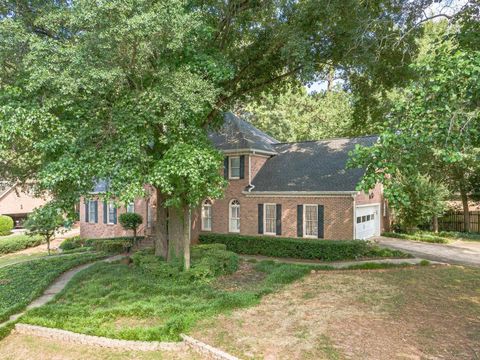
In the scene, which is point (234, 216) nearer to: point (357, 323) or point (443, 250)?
point (443, 250)

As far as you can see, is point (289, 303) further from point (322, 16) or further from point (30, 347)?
point (322, 16)

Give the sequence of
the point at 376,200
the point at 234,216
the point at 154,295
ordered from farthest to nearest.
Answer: the point at 376,200 → the point at 234,216 → the point at 154,295

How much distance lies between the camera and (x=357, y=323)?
8203 mm

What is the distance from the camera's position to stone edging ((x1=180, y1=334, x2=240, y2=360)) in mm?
6678

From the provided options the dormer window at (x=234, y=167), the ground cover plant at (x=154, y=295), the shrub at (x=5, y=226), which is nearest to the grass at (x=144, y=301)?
the ground cover plant at (x=154, y=295)

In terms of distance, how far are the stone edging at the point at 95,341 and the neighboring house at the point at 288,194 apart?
337 inches

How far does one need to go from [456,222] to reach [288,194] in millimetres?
14315

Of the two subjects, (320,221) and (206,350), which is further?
(320,221)

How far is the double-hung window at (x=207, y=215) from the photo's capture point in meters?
21.6

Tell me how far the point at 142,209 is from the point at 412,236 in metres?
17.2

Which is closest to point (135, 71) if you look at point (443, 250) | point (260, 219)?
point (260, 219)

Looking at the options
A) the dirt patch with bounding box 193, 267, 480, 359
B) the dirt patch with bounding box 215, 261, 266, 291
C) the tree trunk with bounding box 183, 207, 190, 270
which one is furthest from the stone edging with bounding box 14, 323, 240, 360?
the tree trunk with bounding box 183, 207, 190, 270

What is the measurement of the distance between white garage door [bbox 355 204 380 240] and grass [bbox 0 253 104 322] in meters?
13.1

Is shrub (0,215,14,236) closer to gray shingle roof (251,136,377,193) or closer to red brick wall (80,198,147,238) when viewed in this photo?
red brick wall (80,198,147,238)
